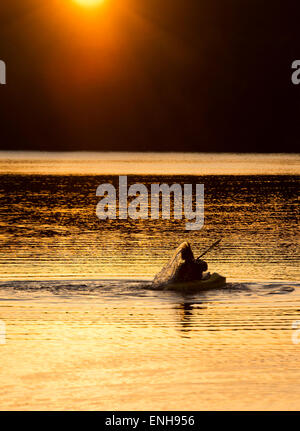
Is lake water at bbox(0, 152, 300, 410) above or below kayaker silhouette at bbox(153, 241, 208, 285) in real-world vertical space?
below

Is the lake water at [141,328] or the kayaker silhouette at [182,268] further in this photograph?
the kayaker silhouette at [182,268]

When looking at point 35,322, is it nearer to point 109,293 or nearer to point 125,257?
point 109,293
